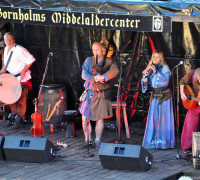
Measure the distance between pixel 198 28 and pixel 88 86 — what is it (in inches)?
86.1

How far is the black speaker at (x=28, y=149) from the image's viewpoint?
960cm

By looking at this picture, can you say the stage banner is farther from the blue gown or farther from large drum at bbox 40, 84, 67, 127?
large drum at bbox 40, 84, 67, 127

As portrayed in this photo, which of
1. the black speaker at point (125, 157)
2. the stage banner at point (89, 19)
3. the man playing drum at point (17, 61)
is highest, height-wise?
the stage banner at point (89, 19)

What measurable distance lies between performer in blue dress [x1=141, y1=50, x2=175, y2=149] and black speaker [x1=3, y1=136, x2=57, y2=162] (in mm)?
1935

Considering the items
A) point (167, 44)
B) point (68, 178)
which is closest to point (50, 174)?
point (68, 178)

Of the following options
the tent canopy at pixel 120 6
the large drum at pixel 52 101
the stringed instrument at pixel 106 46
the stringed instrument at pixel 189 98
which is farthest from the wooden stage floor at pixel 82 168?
the tent canopy at pixel 120 6

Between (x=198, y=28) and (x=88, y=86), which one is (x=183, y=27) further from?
(x=88, y=86)

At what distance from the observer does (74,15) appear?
9.98 metres

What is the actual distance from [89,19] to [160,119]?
2.16m

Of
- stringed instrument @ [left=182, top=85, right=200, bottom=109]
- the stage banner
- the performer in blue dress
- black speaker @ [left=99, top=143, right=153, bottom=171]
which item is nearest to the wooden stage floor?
black speaker @ [left=99, top=143, right=153, bottom=171]

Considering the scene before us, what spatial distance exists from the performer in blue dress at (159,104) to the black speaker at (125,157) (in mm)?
1291

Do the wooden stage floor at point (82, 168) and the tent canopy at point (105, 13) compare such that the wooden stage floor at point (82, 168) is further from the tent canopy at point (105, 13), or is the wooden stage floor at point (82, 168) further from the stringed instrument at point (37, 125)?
the tent canopy at point (105, 13)

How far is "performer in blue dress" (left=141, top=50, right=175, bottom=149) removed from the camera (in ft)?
34.8

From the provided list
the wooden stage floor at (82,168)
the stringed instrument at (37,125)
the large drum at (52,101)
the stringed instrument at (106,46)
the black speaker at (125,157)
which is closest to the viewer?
the black speaker at (125,157)
